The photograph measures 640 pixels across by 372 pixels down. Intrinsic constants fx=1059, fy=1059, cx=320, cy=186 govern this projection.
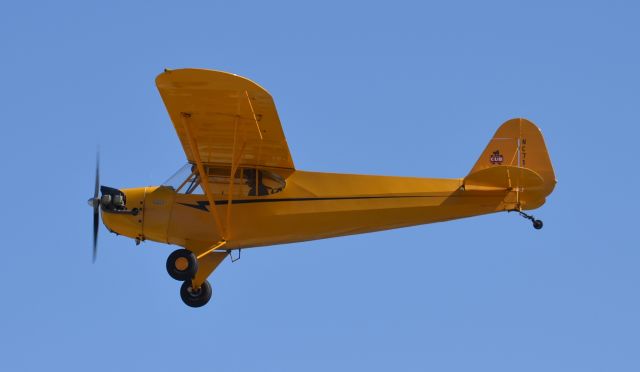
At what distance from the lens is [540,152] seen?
15711 mm

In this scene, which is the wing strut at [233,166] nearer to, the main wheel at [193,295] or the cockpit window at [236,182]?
the cockpit window at [236,182]

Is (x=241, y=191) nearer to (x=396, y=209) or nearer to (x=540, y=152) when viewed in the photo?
(x=396, y=209)

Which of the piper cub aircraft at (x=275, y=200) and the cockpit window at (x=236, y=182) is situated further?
the cockpit window at (x=236, y=182)

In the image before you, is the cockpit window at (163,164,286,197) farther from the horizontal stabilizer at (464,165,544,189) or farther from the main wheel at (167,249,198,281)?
the horizontal stabilizer at (464,165,544,189)

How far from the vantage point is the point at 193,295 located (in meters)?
15.9

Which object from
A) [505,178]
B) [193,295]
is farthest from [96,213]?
[505,178]

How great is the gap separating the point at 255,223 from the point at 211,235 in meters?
0.69

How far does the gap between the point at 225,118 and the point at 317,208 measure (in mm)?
2000

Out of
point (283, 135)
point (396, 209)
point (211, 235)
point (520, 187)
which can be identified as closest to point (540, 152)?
point (520, 187)

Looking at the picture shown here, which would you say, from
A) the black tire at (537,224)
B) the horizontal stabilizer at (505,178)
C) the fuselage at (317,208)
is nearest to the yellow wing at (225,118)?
the fuselage at (317,208)

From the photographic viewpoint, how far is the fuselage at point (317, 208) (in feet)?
50.5

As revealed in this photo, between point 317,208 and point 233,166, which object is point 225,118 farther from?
point 317,208

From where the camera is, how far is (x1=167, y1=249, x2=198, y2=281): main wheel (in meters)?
15.3

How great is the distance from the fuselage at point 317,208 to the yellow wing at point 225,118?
0.54m
